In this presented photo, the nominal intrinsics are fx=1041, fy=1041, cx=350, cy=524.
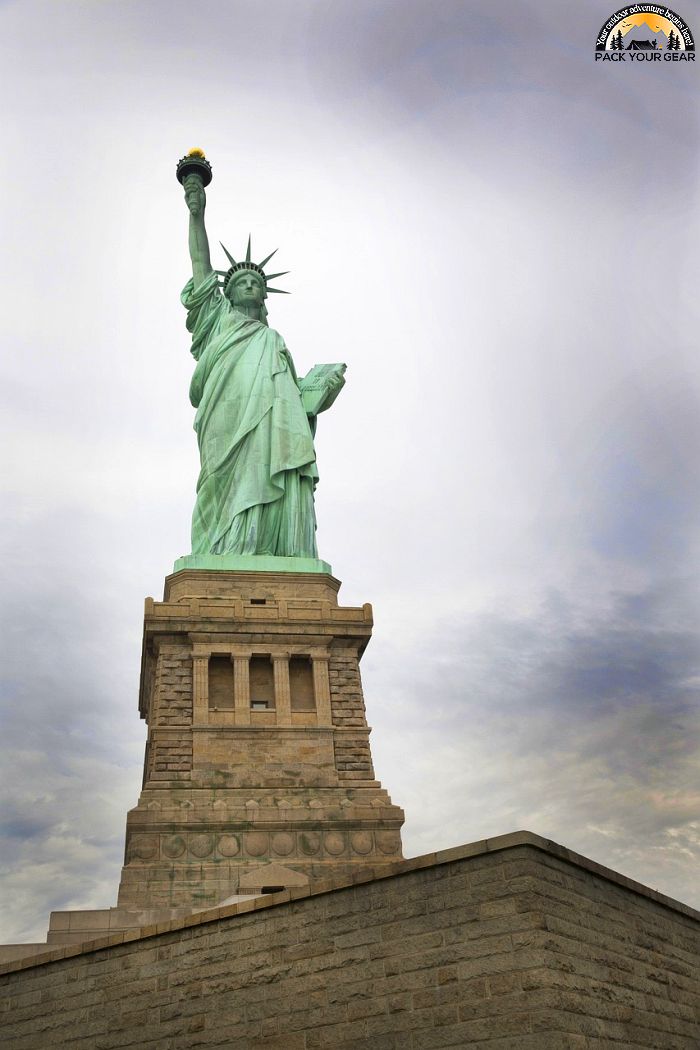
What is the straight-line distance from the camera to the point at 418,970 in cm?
948

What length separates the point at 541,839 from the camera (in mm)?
9430

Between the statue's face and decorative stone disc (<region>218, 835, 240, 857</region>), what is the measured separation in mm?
16451

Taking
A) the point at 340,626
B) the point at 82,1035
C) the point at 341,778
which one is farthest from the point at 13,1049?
the point at 340,626

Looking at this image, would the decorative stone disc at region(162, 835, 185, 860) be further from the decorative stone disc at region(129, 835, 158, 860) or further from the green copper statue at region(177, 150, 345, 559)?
the green copper statue at region(177, 150, 345, 559)

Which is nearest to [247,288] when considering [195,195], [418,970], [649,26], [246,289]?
[246,289]

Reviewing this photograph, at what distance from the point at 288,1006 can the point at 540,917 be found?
2788 mm

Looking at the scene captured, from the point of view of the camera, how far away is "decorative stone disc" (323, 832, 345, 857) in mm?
19875

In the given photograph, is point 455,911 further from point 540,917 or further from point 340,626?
point 340,626

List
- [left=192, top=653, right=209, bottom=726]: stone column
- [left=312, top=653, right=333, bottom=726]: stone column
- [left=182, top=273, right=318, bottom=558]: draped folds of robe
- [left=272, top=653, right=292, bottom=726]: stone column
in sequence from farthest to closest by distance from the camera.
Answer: [left=182, top=273, right=318, bottom=558]: draped folds of robe, [left=312, top=653, right=333, bottom=726]: stone column, [left=272, top=653, right=292, bottom=726]: stone column, [left=192, top=653, right=209, bottom=726]: stone column

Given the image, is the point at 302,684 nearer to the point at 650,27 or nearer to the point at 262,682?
the point at 262,682

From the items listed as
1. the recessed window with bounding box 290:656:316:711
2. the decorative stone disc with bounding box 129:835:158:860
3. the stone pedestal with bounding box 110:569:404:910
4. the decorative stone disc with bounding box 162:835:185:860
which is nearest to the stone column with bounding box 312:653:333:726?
the stone pedestal with bounding box 110:569:404:910

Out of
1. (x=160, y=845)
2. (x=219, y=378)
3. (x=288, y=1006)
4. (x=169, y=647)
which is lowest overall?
(x=288, y=1006)

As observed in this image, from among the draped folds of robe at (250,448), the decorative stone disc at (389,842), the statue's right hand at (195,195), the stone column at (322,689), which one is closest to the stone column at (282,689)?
the stone column at (322,689)

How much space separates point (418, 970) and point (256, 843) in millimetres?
10702
